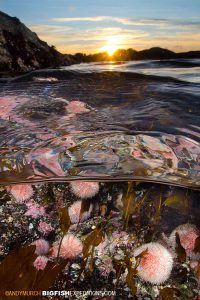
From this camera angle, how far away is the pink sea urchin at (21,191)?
3.70 m

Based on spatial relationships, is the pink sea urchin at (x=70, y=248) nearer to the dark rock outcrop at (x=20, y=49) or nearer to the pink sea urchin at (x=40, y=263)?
the pink sea urchin at (x=40, y=263)

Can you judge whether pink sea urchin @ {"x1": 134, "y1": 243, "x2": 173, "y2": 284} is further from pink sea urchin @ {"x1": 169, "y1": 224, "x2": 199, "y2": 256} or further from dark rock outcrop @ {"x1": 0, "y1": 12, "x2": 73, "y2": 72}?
→ dark rock outcrop @ {"x1": 0, "y1": 12, "x2": 73, "y2": 72}

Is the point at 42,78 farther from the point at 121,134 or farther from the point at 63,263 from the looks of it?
the point at 63,263

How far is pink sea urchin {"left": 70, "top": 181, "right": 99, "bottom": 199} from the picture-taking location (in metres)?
3.73

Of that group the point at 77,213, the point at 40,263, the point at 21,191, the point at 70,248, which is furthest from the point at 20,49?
the point at 40,263

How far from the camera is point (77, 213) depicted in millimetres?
3506

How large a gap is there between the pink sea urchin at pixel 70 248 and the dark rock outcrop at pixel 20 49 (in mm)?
5395

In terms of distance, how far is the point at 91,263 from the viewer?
3.03 metres

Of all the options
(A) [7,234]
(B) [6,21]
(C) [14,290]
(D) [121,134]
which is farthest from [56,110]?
(B) [6,21]

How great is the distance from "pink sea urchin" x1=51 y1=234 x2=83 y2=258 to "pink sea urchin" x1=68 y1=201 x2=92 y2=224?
24 centimetres

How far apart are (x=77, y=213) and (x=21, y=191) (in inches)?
33.6

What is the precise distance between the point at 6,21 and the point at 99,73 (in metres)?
2.74

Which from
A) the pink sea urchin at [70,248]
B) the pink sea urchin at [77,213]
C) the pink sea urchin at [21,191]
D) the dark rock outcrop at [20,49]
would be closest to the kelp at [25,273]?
the pink sea urchin at [70,248]

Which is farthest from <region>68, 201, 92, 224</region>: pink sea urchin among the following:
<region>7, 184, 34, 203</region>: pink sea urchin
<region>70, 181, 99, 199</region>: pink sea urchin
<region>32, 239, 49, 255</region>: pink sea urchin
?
<region>7, 184, 34, 203</region>: pink sea urchin
